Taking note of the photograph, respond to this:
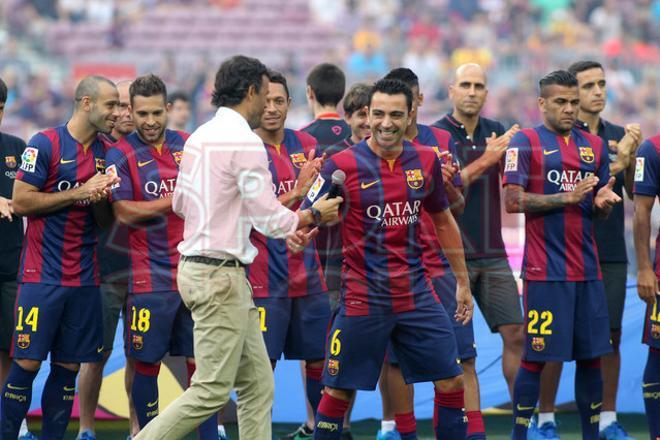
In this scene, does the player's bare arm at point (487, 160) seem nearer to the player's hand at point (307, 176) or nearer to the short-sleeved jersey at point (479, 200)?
the short-sleeved jersey at point (479, 200)

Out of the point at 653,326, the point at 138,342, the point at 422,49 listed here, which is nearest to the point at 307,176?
the point at 138,342

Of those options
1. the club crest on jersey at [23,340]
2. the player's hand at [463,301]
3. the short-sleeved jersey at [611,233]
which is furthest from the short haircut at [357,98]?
the club crest on jersey at [23,340]

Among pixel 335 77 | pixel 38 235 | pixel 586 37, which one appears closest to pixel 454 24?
pixel 586 37

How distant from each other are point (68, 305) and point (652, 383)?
3.48 meters

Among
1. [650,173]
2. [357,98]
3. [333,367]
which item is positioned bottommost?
[333,367]

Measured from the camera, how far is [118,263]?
298 inches

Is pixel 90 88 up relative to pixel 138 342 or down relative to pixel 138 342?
up

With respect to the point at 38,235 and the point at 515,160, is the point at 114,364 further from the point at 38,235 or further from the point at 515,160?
the point at 515,160

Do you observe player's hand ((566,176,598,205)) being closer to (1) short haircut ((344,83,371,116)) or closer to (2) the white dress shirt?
(1) short haircut ((344,83,371,116))

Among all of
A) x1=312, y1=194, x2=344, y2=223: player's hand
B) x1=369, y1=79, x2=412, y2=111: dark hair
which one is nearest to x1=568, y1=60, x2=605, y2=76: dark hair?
x1=369, y1=79, x2=412, y2=111: dark hair

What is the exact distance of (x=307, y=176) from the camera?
21.8 ft

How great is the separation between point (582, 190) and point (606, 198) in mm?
173

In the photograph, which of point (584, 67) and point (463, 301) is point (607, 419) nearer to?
point (463, 301)

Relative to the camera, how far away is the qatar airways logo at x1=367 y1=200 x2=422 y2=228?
5.92 m
